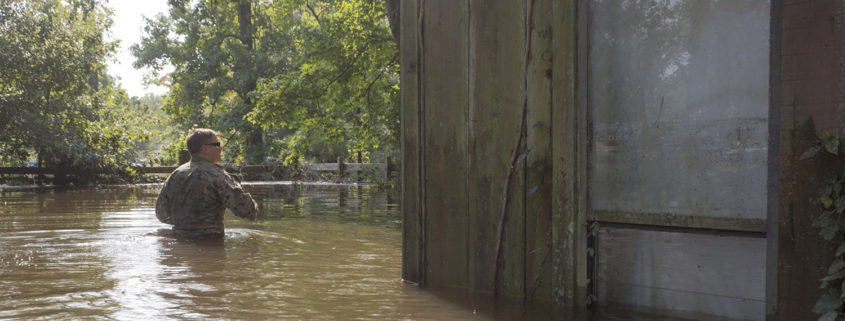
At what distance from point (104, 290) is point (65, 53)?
2134 centimetres

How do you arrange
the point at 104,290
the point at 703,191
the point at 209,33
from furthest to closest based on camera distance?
1. the point at 209,33
2. the point at 104,290
3. the point at 703,191

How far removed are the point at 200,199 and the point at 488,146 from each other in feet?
12.0

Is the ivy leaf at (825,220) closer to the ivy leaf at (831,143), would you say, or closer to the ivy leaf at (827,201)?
the ivy leaf at (827,201)

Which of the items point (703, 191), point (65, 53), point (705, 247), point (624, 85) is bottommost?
point (705, 247)

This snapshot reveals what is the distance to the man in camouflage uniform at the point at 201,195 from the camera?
6.86 m

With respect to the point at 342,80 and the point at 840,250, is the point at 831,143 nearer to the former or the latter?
the point at 840,250

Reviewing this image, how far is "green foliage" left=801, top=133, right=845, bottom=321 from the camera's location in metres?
2.96

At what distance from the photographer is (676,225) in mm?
3809

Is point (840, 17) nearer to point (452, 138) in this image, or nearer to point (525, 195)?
point (525, 195)

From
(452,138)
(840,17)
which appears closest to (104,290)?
(452,138)

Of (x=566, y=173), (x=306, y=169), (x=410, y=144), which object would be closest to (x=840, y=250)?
(x=566, y=173)

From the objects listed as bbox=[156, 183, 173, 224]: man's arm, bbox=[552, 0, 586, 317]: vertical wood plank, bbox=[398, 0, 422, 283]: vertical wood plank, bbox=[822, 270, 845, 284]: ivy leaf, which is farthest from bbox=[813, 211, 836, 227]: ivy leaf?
bbox=[156, 183, 173, 224]: man's arm

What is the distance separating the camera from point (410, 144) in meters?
5.32

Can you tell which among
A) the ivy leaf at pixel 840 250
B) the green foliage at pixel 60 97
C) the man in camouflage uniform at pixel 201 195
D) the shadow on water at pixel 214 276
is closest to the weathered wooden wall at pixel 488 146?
the shadow on water at pixel 214 276
